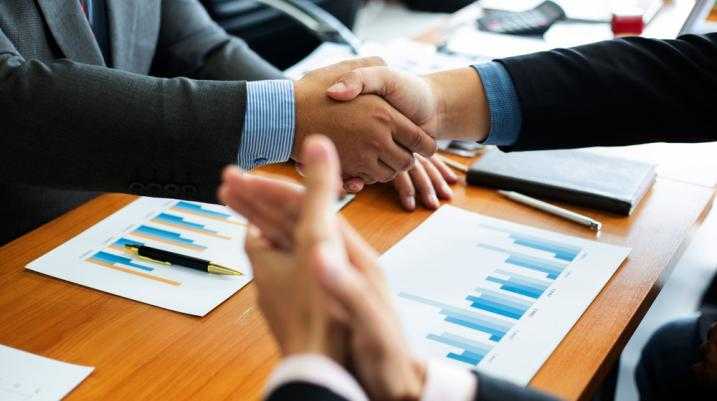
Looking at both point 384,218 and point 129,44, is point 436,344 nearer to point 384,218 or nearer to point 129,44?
point 384,218

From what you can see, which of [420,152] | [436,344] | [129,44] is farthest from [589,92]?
[129,44]

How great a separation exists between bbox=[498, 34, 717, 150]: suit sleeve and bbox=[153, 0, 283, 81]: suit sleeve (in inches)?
24.0

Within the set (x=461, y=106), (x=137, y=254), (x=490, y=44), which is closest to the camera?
(x=137, y=254)

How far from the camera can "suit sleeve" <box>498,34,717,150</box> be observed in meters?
1.36

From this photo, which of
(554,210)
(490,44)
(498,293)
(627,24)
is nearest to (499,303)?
(498,293)

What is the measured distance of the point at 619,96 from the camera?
4.46 ft

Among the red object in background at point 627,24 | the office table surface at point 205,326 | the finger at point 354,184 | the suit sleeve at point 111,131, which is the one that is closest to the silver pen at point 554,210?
the office table surface at point 205,326

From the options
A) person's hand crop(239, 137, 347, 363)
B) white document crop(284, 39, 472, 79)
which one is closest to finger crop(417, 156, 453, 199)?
white document crop(284, 39, 472, 79)

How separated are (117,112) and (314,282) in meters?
0.68

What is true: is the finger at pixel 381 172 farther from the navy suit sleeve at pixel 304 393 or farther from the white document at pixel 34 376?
the navy suit sleeve at pixel 304 393

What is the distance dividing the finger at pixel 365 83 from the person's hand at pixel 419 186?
0.13 metres

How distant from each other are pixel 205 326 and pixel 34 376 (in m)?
0.20

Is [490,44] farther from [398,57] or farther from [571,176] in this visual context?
[571,176]

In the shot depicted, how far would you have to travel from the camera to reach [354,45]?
1.97 m
